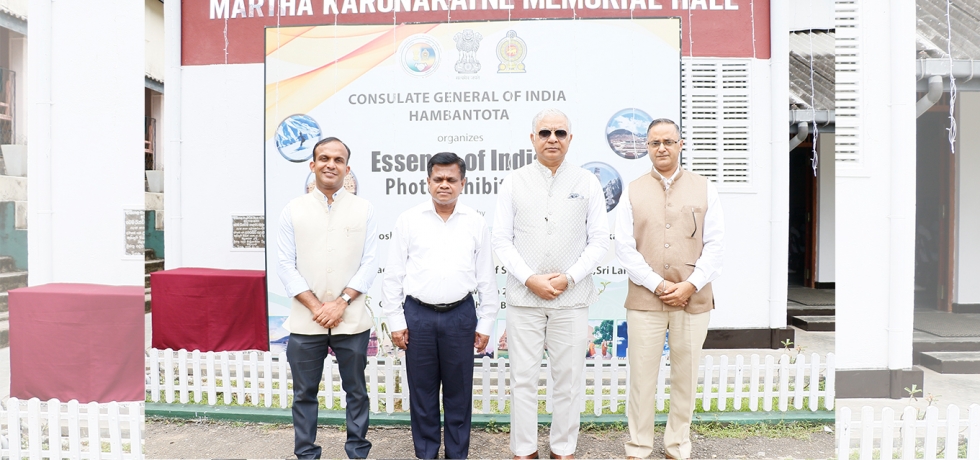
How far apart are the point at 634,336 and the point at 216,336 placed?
3.25m

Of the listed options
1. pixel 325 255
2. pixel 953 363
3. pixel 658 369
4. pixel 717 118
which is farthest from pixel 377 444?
pixel 953 363

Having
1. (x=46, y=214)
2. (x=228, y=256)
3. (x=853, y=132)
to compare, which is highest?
(x=853, y=132)

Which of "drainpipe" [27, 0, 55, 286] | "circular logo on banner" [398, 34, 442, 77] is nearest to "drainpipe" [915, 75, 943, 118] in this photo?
"circular logo on banner" [398, 34, 442, 77]

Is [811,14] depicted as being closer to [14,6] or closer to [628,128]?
[628,128]

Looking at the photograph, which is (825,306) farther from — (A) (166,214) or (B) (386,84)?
(A) (166,214)

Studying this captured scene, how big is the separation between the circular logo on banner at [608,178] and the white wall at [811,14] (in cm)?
330

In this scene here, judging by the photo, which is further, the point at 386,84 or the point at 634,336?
the point at 386,84

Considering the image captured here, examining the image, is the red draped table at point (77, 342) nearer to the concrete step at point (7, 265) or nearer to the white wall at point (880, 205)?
the concrete step at point (7, 265)

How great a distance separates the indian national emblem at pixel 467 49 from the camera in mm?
4531

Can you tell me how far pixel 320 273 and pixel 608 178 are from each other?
2.45 meters

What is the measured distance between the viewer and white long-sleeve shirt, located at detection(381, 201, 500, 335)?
3.02m

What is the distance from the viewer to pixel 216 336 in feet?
15.1

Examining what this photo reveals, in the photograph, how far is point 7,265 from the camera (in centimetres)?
331

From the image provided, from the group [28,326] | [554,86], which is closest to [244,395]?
[28,326]
